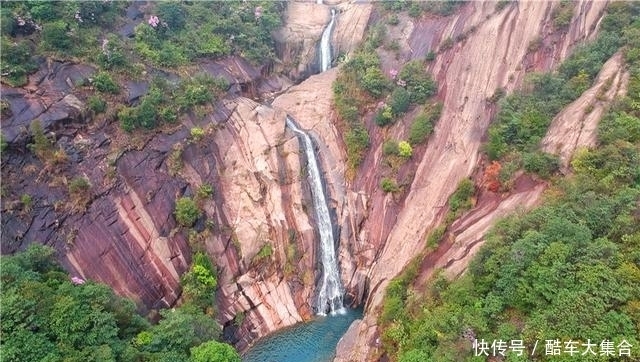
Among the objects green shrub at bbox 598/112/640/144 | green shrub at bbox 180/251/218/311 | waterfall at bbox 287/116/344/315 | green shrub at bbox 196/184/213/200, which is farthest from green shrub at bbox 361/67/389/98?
green shrub at bbox 180/251/218/311

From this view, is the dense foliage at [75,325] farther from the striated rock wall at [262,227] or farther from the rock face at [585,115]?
the rock face at [585,115]

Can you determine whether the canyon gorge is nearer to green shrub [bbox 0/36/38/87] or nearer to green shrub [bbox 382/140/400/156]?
green shrub [bbox 0/36/38/87]

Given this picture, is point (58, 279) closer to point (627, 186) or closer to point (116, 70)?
point (116, 70)

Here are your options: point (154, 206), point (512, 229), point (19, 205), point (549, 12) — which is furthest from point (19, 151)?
point (549, 12)

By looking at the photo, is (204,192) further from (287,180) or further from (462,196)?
(462,196)

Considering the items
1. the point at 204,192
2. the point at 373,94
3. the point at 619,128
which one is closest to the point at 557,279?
the point at 619,128


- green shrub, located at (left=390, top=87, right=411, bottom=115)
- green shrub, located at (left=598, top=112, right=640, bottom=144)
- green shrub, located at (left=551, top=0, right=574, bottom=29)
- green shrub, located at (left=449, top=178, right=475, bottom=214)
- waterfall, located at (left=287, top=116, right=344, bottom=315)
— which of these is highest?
green shrub, located at (left=551, top=0, right=574, bottom=29)
